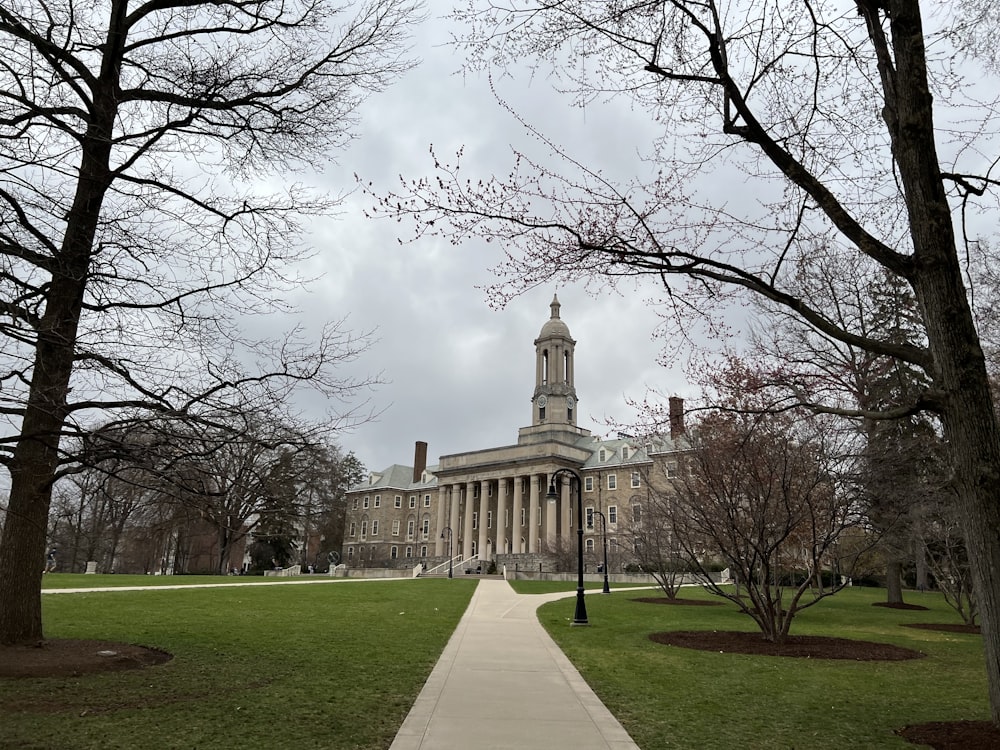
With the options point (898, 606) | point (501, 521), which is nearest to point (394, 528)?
point (501, 521)

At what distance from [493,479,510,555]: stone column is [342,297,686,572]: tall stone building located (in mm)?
116

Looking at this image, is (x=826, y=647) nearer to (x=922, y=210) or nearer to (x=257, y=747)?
(x=922, y=210)

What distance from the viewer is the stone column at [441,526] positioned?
281 feet

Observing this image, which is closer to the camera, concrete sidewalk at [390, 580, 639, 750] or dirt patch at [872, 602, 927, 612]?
concrete sidewalk at [390, 580, 639, 750]

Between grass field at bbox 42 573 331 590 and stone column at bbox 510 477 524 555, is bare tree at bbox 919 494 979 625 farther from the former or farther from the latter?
stone column at bbox 510 477 524 555

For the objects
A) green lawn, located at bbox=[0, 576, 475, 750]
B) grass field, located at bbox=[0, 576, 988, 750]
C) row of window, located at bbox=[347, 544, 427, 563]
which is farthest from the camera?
row of window, located at bbox=[347, 544, 427, 563]

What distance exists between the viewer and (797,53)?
25.5ft

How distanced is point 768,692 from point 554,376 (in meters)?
79.3

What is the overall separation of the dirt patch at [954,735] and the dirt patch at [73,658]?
9.33m

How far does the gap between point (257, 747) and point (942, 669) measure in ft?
38.8

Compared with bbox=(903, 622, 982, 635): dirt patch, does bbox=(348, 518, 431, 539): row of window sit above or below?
above

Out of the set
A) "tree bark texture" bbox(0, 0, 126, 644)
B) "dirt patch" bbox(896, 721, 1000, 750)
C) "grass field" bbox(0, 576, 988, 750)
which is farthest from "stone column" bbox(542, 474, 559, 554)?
"dirt patch" bbox(896, 721, 1000, 750)

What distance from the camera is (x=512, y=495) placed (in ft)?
278

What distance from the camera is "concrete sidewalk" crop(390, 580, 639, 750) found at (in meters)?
6.36
